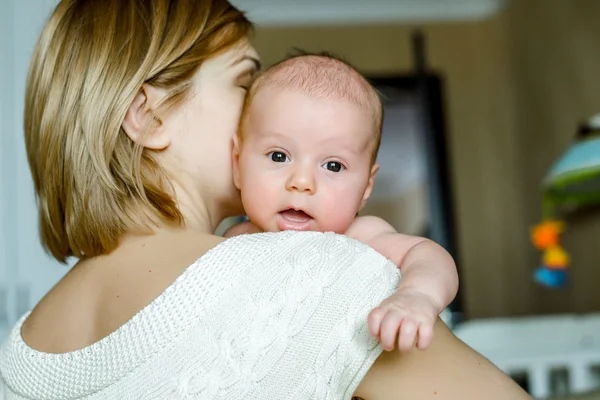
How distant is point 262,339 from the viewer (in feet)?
2.24

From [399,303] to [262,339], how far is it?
14 cm

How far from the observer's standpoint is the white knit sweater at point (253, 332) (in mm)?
682

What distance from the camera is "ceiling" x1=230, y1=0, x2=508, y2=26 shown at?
489 centimetres

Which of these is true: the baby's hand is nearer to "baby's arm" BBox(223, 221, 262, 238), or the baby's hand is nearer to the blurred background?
"baby's arm" BBox(223, 221, 262, 238)

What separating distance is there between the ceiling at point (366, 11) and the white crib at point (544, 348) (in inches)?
123

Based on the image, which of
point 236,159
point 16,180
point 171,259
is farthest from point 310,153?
point 16,180

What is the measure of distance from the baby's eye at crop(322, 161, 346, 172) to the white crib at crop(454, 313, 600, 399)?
1.40m

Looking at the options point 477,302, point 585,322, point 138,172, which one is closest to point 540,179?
point 477,302

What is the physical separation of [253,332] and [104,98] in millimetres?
373

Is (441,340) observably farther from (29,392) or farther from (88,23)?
(88,23)

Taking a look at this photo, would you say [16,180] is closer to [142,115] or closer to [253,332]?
[142,115]

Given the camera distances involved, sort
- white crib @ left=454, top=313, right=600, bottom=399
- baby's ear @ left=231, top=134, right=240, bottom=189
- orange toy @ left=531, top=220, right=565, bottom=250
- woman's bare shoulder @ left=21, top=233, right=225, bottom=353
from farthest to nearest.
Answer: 1. orange toy @ left=531, top=220, right=565, bottom=250
2. white crib @ left=454, top=313, right=600, bottom=399
3. baby's ear @ left=231, top=134, right=240, bottom=189
4. woman's bare shoulder @ left=21, top=233, right=225, bottom=353

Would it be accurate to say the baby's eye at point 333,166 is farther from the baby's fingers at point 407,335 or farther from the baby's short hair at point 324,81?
the baby's fingers at point 407,335

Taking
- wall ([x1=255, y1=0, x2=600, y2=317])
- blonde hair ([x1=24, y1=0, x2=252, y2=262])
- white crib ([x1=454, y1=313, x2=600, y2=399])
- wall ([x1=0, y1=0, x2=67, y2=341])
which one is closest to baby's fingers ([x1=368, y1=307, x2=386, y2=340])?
blonde hair ([x1=24, y1=0, x2=252, y2=262])
